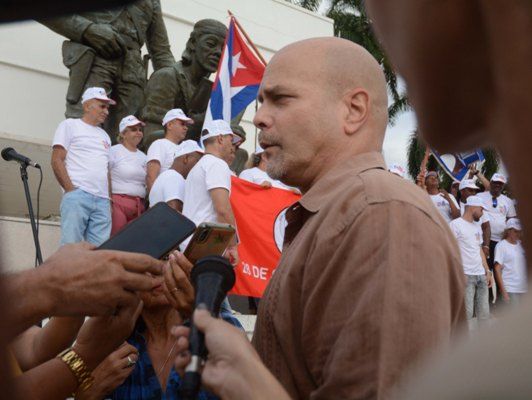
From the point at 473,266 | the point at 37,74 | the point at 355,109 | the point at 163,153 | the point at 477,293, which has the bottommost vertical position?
the point at 477,293

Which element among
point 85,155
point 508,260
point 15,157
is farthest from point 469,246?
point 15,157

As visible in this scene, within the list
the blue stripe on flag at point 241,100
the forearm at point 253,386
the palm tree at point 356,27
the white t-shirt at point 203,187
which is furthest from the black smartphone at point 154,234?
the palm tree at point 356,27

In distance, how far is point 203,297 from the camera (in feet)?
5.79

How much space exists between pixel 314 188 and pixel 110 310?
69 cm

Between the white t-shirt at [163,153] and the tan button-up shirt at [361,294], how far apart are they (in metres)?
6.22

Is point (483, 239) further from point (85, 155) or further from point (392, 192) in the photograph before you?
point (392, 192)

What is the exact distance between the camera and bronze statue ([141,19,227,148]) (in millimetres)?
10852

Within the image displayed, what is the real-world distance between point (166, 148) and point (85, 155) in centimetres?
102

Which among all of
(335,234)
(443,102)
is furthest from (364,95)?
(443,102)

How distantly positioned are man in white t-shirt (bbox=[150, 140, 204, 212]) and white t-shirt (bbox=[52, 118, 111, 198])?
542mm

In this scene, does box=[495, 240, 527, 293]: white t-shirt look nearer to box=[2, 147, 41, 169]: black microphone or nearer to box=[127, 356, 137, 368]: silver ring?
box=[2, 147, 41, 169]: black microphone

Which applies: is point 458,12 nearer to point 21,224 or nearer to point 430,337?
point 430,337

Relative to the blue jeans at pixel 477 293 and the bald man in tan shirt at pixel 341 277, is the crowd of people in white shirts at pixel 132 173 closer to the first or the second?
the blue jeans at pixel 477 293

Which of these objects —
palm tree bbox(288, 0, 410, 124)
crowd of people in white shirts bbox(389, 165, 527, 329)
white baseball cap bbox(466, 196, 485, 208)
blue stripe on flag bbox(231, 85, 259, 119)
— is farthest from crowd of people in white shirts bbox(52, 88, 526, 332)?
palm tree bbox(288, 0, 410, 124)
